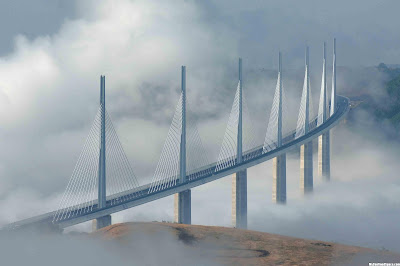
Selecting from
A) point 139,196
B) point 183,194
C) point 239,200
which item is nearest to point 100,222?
point 139,196

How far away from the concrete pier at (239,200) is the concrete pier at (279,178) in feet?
57.1

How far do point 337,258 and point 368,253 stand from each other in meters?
2.82

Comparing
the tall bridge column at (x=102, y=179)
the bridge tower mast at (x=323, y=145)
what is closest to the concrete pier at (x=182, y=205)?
the tall bridge column at (x=102, y=179)

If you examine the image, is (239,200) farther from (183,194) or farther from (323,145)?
(323,145)

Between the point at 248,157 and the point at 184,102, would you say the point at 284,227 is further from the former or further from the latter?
the point at 184,102

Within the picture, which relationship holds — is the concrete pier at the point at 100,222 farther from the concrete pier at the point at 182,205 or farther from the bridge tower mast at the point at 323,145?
the bridge tower mast at the point at 323,145

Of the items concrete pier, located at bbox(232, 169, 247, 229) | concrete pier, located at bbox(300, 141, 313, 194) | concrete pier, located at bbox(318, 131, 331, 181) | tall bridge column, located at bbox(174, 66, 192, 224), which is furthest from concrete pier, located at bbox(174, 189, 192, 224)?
concrete pier, located at bbox(318, 131, 331, 181)

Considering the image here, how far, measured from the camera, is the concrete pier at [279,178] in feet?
424

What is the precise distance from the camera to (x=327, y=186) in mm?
163125

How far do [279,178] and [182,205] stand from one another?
3433 cm

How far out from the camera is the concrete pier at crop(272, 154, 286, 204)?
129 m

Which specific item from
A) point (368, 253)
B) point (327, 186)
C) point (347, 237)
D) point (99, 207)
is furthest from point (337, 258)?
point (327, 186)

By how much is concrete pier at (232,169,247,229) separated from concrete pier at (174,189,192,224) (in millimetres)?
12733

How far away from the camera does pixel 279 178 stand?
129500mm
